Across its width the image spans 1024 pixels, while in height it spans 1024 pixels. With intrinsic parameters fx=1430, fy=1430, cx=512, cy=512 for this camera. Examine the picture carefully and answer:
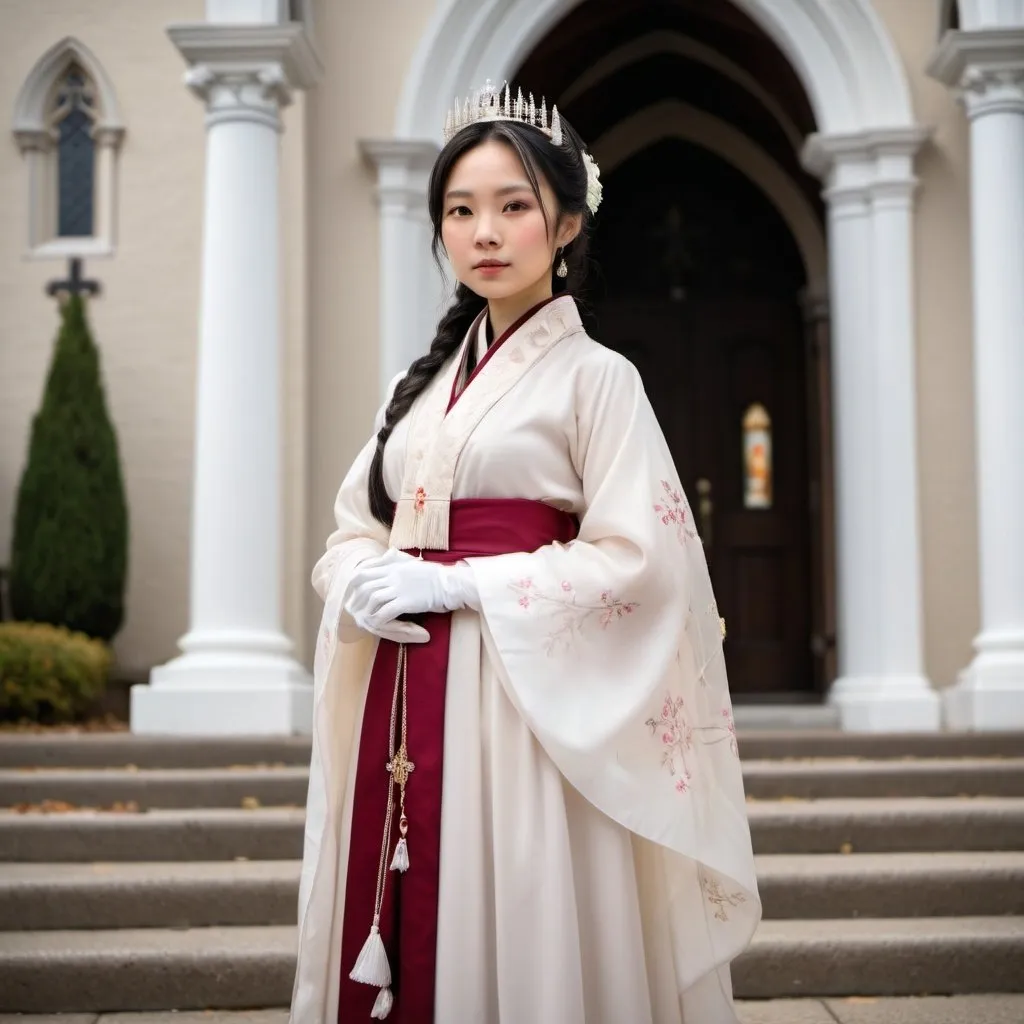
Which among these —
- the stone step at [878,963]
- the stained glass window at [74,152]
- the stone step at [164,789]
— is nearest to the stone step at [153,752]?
the stone step at [164,789]

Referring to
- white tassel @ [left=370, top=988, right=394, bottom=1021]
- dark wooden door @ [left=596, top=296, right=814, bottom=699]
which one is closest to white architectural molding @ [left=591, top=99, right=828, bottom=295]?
dark wooden door @ [left=596, top=296, right=814, bottom=699]

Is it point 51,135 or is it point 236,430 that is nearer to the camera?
point 236,430

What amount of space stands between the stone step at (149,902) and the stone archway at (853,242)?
317 cm

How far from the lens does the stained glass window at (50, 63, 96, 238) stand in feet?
26.3

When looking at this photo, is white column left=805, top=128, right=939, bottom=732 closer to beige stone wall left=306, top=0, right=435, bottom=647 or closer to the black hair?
beige stone wall left=306, top=0, right=435, bottom=647

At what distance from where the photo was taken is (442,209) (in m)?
2.47

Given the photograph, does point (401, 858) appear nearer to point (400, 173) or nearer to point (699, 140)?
point (400, 173)

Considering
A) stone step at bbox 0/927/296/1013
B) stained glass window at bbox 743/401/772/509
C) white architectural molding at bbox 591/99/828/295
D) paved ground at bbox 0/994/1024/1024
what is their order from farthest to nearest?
white architectural molding at bbox 591/99/828/295 < stained glass window at bbox 743/401/772/509 < stone step at bbox 0/927/296/1013 < paved ground at bbox 0/994/1024/1024

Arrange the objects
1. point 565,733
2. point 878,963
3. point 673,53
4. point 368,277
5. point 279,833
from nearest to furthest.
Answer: point 565,733
point 878,963
point 279,833
point 368,277
point 673,53

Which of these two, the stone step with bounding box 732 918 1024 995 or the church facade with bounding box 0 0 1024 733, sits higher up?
the church facade with bounding box 0 0 1024 733

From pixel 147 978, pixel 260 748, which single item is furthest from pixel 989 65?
pixel 147 978

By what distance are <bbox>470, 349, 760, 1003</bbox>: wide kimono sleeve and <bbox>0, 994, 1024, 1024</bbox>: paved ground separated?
5.18 feet

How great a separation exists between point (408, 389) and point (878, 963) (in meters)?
2.47

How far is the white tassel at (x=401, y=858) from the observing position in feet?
A: 7.46
